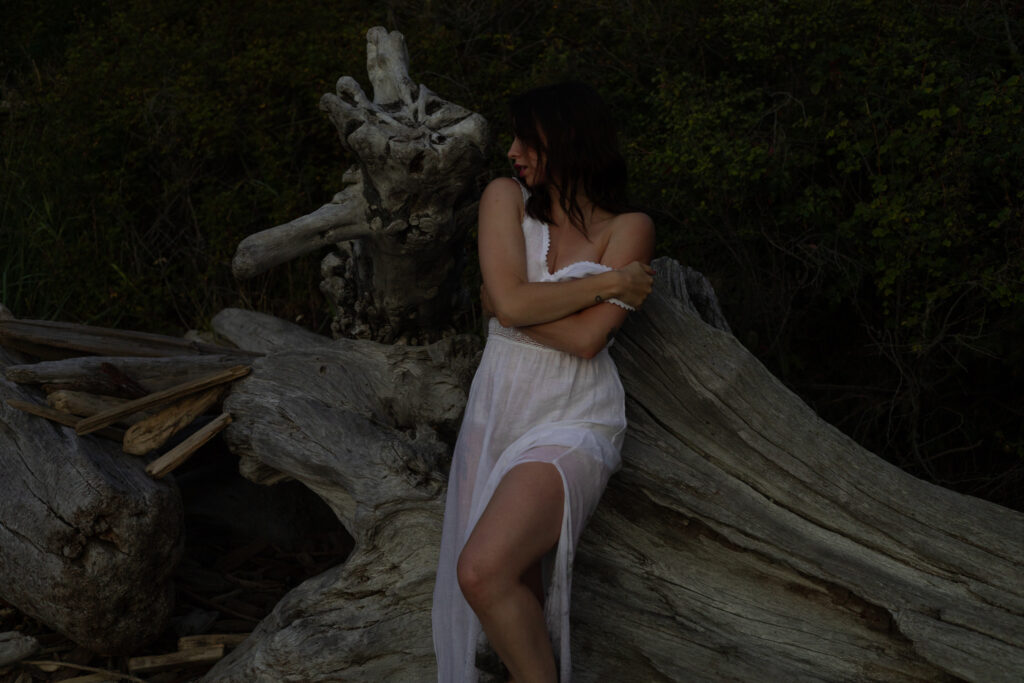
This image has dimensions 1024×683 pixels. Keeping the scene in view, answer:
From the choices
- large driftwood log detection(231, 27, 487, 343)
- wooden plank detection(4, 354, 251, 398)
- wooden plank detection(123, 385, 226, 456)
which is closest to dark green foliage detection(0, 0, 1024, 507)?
large driftwood log detection(231, 27, 487, 343)

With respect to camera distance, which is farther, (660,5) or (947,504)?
(660,5)

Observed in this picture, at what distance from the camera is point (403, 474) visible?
11.7 feet

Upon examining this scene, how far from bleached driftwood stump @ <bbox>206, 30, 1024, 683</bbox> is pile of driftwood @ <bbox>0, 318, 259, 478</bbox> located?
0.45 metres

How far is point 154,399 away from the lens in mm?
3896

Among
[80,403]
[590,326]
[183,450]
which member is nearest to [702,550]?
[590,326]

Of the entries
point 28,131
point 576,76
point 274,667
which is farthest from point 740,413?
point 28,131

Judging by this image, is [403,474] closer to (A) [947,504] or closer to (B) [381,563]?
(B) [381,563]

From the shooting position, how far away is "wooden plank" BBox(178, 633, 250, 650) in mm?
4066

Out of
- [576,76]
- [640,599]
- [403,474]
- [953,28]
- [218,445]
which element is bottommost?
[218,445]

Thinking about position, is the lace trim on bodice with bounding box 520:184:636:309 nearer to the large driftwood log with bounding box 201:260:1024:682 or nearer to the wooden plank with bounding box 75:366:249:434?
the large driftwood log with bounding box 201:260:1024:682

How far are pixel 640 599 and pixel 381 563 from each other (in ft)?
3.11

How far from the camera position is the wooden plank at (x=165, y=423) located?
13.0 feet

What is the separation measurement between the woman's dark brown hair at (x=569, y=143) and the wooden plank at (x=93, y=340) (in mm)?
1887

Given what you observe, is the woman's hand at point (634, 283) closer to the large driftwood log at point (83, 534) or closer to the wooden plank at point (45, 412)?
the large driftwood log at point (83, 534)
